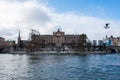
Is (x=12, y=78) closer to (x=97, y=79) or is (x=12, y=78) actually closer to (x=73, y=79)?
(x=73, y=79)

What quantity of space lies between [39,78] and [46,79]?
1550 millimetres

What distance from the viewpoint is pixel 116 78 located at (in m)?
52.7

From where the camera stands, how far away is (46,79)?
5072 centimetres

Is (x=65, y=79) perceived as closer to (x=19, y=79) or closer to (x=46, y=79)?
(x=46, y=79)

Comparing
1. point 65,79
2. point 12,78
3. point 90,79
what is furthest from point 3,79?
point 90,79

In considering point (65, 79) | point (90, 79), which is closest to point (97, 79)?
point (90, 79)

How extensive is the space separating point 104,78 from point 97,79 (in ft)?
6.18

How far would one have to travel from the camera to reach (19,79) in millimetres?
50250

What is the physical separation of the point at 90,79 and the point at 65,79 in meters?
3.93

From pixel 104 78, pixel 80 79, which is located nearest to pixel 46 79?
pixel 80 79

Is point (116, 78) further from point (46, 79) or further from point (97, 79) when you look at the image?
point (46, 79)

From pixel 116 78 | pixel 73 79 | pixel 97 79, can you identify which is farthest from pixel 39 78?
pixel 116 78

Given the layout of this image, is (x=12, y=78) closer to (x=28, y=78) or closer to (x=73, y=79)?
(x=28, y=78)

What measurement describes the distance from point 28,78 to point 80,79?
8214 millimetres
